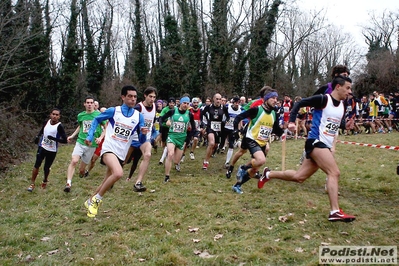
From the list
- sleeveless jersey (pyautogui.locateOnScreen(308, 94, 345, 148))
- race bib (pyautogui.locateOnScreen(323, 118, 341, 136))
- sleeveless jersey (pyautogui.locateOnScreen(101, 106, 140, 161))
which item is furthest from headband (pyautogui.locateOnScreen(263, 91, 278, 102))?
sleeveless jersey (pyautogui.locateOnScreen(101, 106, 140, 161))

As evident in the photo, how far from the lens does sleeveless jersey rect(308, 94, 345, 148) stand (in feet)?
17.8

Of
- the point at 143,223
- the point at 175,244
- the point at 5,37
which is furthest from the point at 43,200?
the point at 5,37

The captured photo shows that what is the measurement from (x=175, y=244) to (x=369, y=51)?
50129 mm

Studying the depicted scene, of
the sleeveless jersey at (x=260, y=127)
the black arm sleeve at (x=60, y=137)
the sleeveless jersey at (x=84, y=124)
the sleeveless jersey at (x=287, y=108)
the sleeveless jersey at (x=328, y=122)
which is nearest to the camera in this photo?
the sleeveless jersey at (x=328, y=122)

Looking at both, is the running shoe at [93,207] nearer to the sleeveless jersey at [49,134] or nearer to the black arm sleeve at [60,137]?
the black arm sleeve at [60,137]

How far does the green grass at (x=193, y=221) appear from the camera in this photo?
4.54 metres

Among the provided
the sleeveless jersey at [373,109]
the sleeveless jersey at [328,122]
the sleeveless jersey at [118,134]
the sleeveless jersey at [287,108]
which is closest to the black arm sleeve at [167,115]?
the sleeveless jersey at [118,134]

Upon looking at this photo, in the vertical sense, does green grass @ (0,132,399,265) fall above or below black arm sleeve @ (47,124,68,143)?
below

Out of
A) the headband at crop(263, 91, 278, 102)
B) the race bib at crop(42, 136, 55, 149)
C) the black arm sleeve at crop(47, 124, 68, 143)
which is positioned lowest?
the race bib at crop(42, 136, 55, 149)

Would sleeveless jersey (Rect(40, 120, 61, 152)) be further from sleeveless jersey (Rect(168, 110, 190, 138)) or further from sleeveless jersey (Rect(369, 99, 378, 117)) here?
sleeveless jersey (Rect(369, 99, 378, 117))

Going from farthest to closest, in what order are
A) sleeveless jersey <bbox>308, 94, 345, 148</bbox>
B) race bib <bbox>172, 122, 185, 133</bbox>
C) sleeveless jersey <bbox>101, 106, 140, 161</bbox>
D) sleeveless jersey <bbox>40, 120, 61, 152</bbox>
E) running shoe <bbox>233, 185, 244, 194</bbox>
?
race bib <bbox>172, 122, 185, 133</bbox> → sleeveless jersey <bbox>40, 120, 61, 152</bbox> → running shoe <bbox>233, 185, 244, 194</bbox> → sleeveless jersey <bbox>101, 106, 140, 161</bbox> → sleeveless jersey <bbox>308, 94, 345, 148</bbox>

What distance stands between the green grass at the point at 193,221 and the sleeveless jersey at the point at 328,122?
125 cm

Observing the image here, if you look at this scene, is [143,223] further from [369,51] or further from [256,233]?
[369,51]

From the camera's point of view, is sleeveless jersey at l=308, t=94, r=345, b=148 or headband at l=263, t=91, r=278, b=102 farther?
headband at l=263, t=91, r=278, b=102
